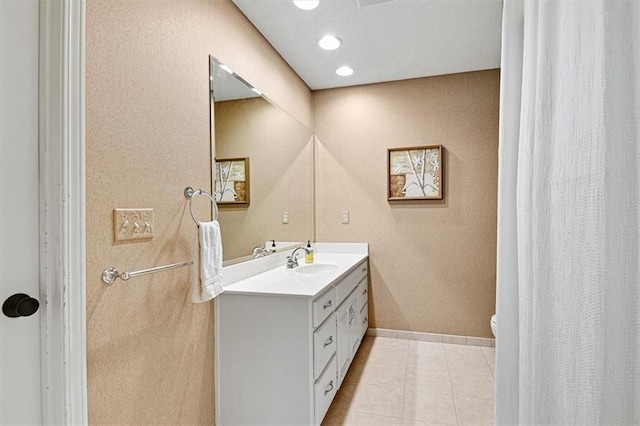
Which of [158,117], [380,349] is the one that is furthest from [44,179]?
[380,349]

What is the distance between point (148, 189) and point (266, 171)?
3.75 ft

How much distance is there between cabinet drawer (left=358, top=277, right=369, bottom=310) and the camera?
284 centimetres

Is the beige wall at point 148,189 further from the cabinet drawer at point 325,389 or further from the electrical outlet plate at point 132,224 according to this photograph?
the cabinet drawer at point 325,389

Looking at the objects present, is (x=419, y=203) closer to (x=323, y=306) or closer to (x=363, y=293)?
(x=363, y=293)

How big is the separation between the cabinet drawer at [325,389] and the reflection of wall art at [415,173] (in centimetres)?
173

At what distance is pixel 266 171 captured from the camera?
2.46 meters

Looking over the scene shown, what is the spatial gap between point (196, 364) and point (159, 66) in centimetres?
141

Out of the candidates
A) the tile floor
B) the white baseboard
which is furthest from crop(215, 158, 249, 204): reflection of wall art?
the white baseboard

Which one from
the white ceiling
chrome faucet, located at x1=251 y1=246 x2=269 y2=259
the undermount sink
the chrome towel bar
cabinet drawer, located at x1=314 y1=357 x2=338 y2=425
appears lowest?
cabinet drawer, located at x1=314 y1=357 x2=338 y2=425

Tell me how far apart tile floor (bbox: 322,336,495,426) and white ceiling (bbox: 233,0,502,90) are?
2489 millimetres

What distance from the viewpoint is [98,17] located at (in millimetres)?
1170

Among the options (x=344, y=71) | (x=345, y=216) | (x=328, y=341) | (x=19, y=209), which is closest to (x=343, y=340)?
(x=328, y=341)

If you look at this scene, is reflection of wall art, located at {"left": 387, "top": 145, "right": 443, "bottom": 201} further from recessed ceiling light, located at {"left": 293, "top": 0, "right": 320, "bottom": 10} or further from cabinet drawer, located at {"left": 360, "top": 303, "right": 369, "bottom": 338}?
recessed ceiling light, located at {"left": 293, "top": 0, "right": 320, "bottom": 10}

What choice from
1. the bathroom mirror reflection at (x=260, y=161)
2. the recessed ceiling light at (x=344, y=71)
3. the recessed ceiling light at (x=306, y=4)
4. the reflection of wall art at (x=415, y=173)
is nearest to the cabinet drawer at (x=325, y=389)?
the bathroom mirror reflection at (x=260, y=161)
